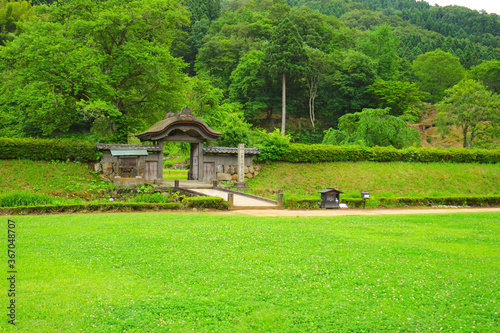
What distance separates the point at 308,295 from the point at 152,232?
17.9ft

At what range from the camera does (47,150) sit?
23766mm

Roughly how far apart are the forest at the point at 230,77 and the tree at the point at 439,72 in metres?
0.20

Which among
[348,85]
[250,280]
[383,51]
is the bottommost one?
[250,280]

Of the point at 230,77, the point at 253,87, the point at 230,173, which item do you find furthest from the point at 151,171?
the point at 230,77

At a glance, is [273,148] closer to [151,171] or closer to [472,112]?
[151,171]

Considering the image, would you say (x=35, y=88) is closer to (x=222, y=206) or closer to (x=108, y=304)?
(x=222, y=206)

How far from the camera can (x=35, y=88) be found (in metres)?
24.2

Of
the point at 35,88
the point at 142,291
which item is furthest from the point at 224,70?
the point at 142,291

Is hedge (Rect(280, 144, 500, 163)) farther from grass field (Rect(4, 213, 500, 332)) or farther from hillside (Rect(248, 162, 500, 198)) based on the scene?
grass field (Rect(4, 213, 500, 332))

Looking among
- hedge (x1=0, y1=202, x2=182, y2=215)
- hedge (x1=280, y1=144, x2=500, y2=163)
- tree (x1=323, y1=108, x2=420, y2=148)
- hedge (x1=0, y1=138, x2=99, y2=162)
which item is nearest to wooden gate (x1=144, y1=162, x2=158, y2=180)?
hedge (x1=0, y1=138, x2=99, y2=162)

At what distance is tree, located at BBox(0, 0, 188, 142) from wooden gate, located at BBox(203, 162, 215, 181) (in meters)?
5.78

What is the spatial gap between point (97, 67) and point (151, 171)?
7.30 meters

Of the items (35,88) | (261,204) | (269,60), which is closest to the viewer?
(261,204)

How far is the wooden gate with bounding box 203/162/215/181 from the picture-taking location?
27.0m
